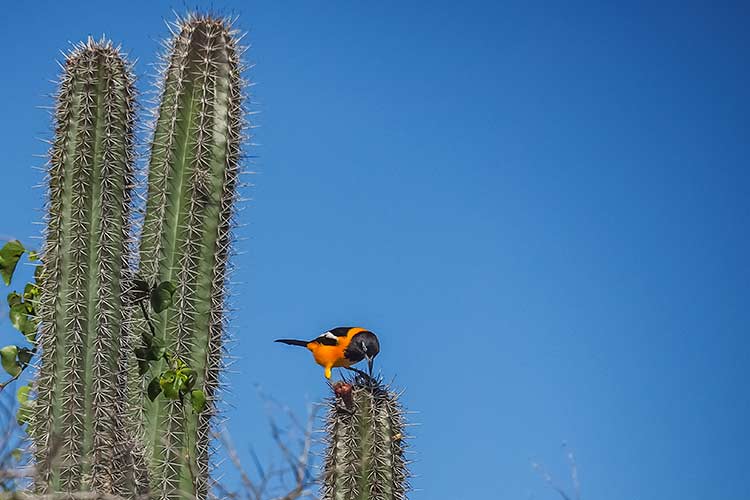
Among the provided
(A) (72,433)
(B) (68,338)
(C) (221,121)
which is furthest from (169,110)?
(A) (72,433)

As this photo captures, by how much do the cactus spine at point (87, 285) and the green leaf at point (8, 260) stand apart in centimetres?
59

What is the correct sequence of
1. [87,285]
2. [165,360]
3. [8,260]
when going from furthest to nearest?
1. [8,260]
2. [165,360]
3. [87,285]

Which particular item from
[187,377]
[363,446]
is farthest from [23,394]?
[363,446]

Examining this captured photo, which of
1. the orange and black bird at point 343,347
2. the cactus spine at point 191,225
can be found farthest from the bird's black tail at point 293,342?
the cactus spine at point 191,225

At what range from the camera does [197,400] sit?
5.39 metres

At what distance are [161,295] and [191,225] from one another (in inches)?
16.4

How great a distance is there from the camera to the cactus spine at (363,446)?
5195 millimetres

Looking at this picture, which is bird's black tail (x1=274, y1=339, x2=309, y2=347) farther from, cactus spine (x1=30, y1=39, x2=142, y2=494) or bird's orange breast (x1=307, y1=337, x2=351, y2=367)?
cactus spine (x1=30, y1=39, x2=142, y2=494)

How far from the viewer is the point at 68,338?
5078 millimetres

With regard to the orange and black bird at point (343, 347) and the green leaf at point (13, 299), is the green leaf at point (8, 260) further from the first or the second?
the orange and black bird at point (343, 347)

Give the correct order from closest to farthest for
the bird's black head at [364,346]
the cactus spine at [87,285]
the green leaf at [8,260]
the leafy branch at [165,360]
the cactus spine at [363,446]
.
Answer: the cactus spine at [87,285], the cactus spine at [363,446], the leafy branch at [165,360], the green leaf at [8,260], the bird's black head at [364,346]

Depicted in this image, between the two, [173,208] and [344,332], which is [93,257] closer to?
[173,208]

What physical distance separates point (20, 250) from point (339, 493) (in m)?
2.03

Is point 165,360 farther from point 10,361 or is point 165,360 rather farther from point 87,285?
point 10,361
